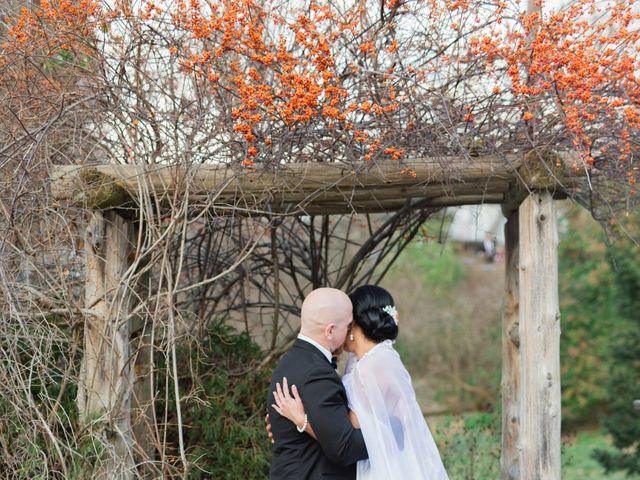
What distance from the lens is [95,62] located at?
15.8ft

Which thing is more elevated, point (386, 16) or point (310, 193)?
point (386, 16)

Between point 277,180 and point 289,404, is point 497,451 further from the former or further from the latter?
point 289,404

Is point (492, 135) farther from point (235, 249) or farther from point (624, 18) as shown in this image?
point (235, 249)

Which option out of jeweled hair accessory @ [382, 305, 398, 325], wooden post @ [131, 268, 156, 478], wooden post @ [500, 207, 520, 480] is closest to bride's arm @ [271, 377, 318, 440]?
jeweled hair accessory @ [382, 305, 398, 325]

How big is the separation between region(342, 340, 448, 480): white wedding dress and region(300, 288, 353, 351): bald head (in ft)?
0.71

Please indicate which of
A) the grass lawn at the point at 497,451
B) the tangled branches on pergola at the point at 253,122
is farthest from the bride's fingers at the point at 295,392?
the grass lawn at the point at 497,451

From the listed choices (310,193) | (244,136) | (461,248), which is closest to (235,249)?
(310,193)

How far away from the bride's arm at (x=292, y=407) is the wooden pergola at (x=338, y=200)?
45.1 inches

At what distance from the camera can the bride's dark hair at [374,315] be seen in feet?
12.9

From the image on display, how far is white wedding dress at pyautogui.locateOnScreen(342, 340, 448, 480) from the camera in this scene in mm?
3713

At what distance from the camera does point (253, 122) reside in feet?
14.1

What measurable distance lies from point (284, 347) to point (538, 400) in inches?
84.4

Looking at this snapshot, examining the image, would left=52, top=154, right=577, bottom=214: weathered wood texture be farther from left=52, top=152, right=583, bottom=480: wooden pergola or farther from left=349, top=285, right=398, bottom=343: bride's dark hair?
left=349, top=285, right=398, bottom=343: bride's dark hair

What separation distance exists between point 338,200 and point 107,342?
61.1 inches
